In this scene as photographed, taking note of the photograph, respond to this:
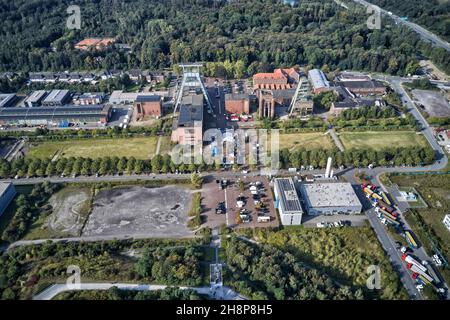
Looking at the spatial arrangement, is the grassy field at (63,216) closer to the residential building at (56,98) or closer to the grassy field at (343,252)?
the grassy field at (343,252)

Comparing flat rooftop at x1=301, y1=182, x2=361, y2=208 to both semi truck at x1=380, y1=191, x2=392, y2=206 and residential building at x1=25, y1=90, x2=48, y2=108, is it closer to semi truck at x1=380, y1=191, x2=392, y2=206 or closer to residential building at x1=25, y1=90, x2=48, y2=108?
semi truck at x1=380, y1=191, x2=392, y2=206

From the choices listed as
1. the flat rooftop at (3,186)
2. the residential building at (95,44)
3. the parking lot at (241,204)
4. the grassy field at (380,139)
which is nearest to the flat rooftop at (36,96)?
the residential building at (95,44)

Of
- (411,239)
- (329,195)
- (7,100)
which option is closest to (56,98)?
(7,100)

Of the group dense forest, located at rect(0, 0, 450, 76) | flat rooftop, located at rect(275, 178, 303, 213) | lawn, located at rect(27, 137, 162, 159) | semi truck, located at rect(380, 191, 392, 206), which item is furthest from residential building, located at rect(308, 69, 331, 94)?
lawn, located at rect(27, 137, 162, 159)

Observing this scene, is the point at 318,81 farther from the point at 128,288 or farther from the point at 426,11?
the point at 426,11

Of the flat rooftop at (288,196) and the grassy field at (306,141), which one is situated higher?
the flat rooftop at (288,196)

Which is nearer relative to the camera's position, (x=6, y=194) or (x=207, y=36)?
(x=6, y=194)
